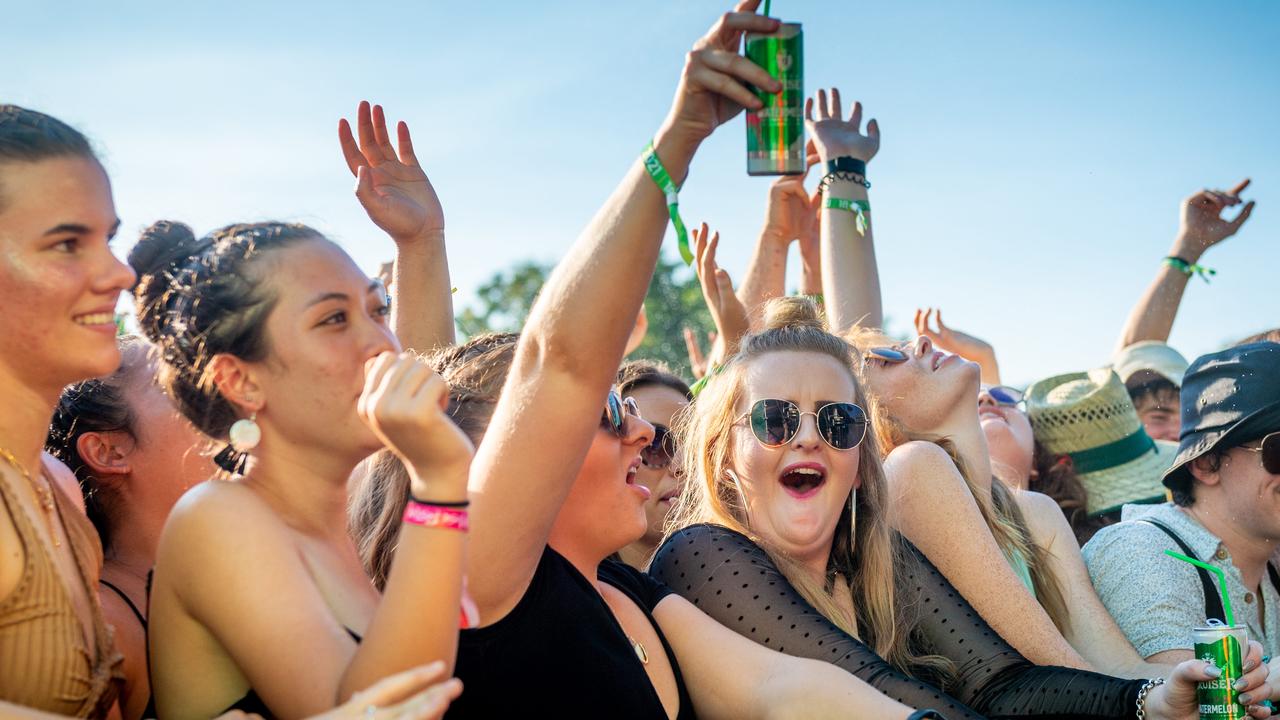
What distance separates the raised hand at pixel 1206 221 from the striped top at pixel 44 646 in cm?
646

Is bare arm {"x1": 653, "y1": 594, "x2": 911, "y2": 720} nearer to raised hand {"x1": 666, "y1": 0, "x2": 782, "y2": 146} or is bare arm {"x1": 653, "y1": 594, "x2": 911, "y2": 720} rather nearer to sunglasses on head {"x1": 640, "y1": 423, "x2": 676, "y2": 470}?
raised hand {"x1": 666, "y1": 0, "x2": 782, "y2": 146}

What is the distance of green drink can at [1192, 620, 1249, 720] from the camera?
2.95 meters

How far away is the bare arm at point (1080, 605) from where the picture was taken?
3.85m

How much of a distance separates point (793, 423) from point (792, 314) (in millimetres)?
723

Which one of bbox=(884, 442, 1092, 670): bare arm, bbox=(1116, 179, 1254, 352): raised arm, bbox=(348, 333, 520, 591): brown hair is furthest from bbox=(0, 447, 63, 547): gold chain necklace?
bbox=(1116, 179, 1254, 352): raised arm

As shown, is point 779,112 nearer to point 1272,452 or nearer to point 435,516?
point 435,516

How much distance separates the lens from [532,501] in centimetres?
208

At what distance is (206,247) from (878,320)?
3.75m

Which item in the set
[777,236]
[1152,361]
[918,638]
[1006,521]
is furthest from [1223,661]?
[1152,361]

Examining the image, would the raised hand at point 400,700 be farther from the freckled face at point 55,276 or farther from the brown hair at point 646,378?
the brown hair at point 646,378

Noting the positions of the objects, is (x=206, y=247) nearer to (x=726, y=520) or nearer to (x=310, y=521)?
(x=310, y=521)

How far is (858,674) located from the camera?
2.98 m

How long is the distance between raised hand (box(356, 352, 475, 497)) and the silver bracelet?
2.26 m

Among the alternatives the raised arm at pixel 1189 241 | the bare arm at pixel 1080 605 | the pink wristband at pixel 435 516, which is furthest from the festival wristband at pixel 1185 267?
the pink wristband at pixel 435 516
